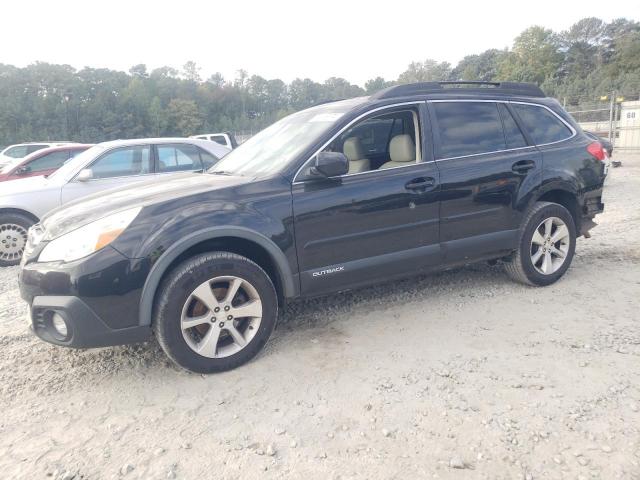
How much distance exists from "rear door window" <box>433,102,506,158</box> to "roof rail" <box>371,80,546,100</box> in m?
0.16

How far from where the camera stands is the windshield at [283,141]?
3715mm

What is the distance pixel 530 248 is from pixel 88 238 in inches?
143

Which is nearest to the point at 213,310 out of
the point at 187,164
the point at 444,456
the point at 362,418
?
the point at 362,418

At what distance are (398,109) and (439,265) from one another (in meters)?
1.32

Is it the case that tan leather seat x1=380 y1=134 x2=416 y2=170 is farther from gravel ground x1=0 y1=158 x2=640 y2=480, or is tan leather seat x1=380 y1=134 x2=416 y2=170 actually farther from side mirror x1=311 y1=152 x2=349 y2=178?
gravel ground x1=0 y1=158 x2=640 y2=480

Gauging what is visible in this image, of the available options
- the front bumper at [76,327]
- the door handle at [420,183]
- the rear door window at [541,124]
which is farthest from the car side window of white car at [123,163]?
the rear door window at [541,124]

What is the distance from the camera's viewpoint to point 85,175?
6.52 m

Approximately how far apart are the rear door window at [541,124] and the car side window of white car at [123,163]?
502cm

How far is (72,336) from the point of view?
2.90 meters

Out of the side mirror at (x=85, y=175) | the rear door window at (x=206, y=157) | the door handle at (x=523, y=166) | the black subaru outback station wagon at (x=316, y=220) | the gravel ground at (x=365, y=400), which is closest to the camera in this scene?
the gravel ground at (x=365, y=400)

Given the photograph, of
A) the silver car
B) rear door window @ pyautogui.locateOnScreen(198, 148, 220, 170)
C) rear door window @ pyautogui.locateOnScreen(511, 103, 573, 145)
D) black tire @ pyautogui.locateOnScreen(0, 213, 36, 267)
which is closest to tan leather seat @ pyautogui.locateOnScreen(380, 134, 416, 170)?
rear door window @ pyautogui.locateOnScreen(511, 103, 573, 145)

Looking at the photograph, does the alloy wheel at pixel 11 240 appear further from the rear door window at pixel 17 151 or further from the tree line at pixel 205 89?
the tree line at pixel 205 89

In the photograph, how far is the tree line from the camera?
67.6 metres

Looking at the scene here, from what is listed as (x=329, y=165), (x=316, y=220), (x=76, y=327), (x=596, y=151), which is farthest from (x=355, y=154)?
(x=76, y=327)
